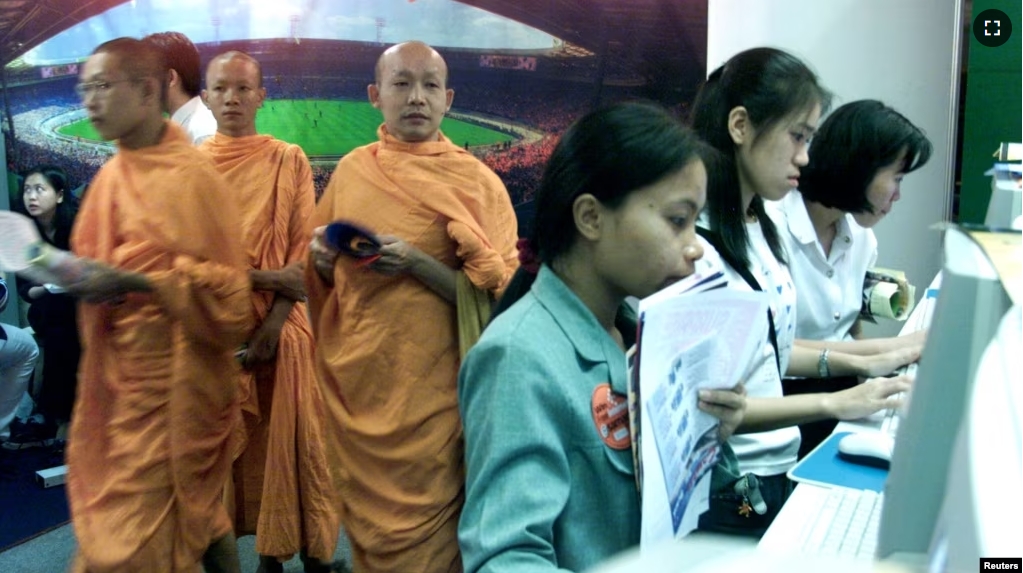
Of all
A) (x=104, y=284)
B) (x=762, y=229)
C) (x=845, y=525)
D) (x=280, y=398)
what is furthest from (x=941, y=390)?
(x=280, y=398)

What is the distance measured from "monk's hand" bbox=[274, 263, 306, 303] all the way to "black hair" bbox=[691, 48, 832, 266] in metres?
1.34

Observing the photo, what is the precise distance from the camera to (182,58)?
8.82 ft

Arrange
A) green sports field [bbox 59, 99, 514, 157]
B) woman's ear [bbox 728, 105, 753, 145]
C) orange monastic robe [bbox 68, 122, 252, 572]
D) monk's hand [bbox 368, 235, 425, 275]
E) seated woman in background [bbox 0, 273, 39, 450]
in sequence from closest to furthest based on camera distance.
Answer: woman's ear [bbox 728, 105, 753, 145] < orange monastic robe [bbox 68, 122, 252, 572] < monk's hand [bbox 368, 235, 425, 275] < seated woman in background [bbox 0, 273, 39, 450] < green sports field [bbox 59, 99, 514, 157]

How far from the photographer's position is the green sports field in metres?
3.81

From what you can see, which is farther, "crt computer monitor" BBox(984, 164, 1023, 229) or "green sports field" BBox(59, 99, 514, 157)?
"green sports field" BBox(59, 99, 514, 157)

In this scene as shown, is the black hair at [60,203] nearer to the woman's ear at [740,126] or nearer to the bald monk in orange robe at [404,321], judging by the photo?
the bald monk in orange robe at [404,321]

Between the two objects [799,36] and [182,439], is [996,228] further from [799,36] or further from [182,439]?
[799,36]

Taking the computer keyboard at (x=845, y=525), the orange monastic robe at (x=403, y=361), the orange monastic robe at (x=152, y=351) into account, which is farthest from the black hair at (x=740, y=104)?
the orange monastic robe at (x=152, y=351)

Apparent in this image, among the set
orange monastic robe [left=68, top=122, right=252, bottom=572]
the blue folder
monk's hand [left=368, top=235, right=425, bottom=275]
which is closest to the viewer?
the blue folder

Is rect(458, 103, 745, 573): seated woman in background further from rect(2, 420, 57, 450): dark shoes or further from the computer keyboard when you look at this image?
rect(2, 420, 57, 450): dark shoes

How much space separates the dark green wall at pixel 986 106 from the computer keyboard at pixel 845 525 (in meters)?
3.10

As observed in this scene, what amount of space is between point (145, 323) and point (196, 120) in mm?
911

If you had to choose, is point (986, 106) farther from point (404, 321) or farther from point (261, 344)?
point (261, 344)

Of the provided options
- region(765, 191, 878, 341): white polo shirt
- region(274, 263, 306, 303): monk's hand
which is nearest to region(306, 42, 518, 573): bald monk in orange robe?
region(274, 263, 306, 303): monk's hand
